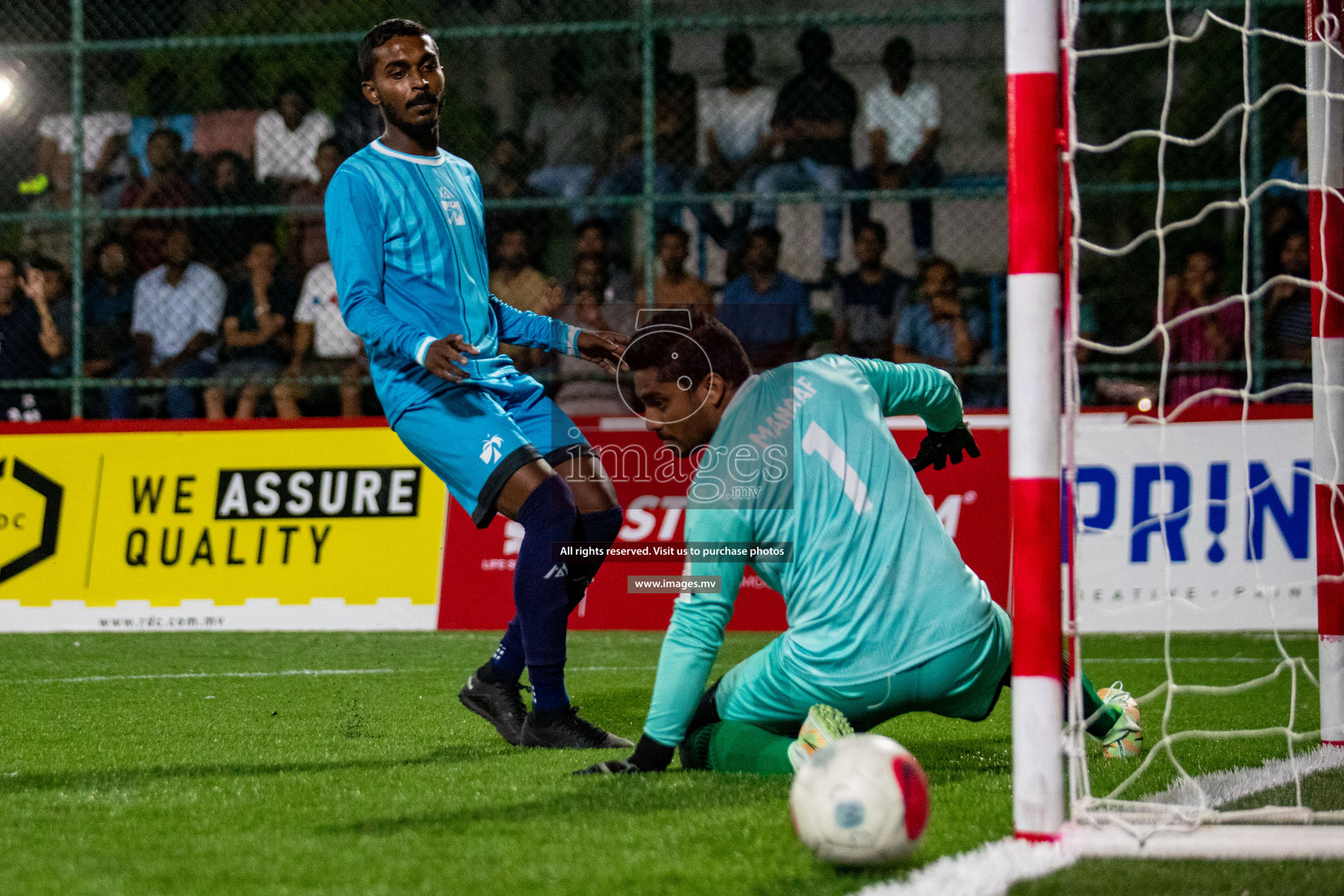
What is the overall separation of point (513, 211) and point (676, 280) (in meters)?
1.15

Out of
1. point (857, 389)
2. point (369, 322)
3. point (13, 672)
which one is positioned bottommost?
point (13, 672)

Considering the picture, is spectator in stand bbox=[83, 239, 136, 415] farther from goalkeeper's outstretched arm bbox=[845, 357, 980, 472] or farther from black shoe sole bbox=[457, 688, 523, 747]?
goalkeeper's outstretched arm bbox=[845, 357, 980, 472]

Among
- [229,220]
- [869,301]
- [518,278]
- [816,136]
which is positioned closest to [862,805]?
[869,301]

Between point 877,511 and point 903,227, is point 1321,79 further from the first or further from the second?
point 903,227

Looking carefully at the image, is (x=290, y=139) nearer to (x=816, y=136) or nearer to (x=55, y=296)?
(x=55, y=296)

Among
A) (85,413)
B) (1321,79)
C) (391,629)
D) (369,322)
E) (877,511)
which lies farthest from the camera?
(85,413)

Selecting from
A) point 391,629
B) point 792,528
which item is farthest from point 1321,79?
point 391,629

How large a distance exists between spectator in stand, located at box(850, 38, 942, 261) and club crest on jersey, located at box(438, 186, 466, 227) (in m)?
4.79

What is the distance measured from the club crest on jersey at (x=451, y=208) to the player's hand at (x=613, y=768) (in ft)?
5.80

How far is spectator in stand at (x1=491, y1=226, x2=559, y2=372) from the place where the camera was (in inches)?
334

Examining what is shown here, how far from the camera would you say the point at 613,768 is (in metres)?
3.45

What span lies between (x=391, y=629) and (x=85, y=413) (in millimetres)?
2806

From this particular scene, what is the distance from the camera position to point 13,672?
6.05 m

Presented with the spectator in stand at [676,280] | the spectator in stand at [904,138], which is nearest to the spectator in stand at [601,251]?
the spectator in stand at [676,280]
